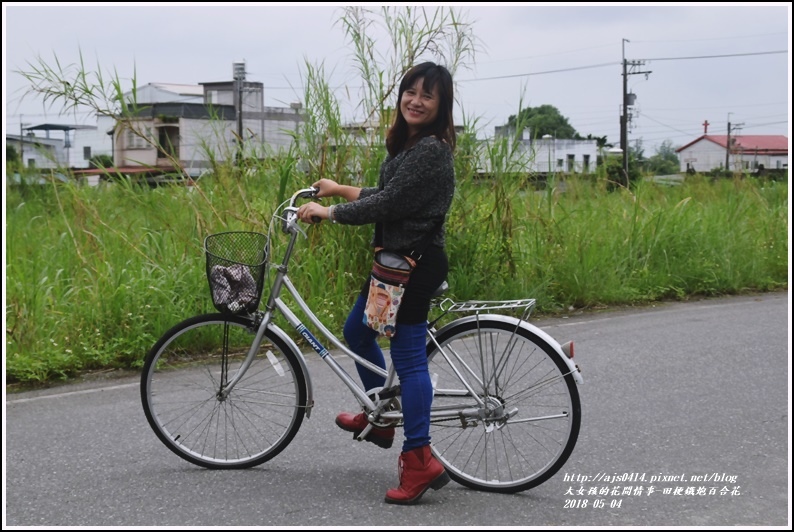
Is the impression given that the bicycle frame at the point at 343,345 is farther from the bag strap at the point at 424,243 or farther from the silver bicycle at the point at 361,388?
the bag strap at the point at 424,243

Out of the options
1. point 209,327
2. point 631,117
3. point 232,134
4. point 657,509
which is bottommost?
point 657,509

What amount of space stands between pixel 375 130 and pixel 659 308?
138 inches

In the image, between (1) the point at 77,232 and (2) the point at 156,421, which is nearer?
(2) the point at 156,421

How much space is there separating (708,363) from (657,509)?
2993 mm

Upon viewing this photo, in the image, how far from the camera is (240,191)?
787cm

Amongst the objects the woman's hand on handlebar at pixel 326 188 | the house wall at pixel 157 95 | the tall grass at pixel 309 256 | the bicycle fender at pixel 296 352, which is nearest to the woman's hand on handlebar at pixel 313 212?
the woman's hand on handlebar at pixel 326 188

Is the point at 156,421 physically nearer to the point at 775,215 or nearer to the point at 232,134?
the point at 232,134

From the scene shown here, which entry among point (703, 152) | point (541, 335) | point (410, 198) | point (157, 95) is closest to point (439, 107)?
point (410, 198)

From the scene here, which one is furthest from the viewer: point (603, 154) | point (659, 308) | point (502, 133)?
point (603, 154)

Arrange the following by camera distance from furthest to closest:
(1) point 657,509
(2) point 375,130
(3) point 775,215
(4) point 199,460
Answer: (3) point 775,215
(2) point 375,130
(4) point 199,460
(1) point 657,509

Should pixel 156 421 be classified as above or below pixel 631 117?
below

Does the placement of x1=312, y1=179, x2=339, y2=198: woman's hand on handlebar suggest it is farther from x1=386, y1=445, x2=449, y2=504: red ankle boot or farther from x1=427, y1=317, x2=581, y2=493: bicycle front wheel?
x1=386, y1=445, x2=449, y2=504: red ankle boot

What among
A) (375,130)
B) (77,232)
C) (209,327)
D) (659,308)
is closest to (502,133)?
(375,130)

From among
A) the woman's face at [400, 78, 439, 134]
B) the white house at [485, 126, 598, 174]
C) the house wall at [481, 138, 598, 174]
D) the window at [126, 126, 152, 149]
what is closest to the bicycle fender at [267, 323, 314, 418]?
the woman's face at [400, 78, 439, 134]
